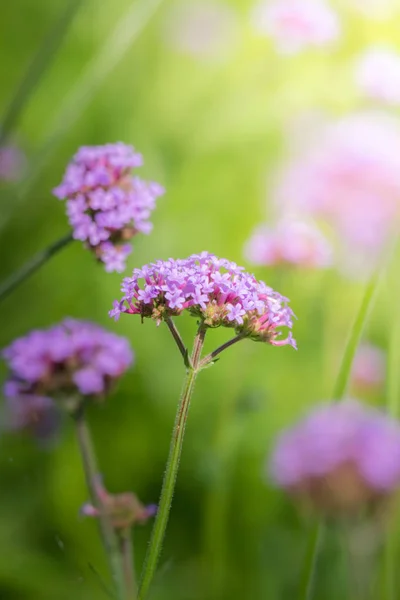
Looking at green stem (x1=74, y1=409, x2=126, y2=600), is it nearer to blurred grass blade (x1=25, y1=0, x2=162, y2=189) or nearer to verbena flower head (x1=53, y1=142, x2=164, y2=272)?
verbena flower head (x1=53, y1=142, x2=164, y2=272)

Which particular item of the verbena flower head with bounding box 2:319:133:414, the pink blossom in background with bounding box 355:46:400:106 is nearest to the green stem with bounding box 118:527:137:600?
the verbena flower head with bounding box 2:319:133:414

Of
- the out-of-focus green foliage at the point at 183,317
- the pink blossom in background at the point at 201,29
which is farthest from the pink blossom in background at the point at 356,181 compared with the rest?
the pink blossom in background at the point at 201,29

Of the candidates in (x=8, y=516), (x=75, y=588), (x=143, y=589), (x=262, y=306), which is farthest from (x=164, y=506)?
(x=8, y=516)

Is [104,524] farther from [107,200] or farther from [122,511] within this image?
[107,200]

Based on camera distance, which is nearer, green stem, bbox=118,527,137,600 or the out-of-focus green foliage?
Answer: green stem, bbox=118,527,137,600

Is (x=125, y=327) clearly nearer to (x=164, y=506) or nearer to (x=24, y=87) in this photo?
(x=24, y=87)

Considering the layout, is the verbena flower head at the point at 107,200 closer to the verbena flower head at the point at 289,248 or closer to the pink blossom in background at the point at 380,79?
the verbena flower head at the point at 289,248
